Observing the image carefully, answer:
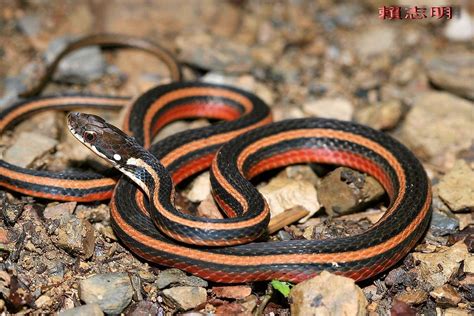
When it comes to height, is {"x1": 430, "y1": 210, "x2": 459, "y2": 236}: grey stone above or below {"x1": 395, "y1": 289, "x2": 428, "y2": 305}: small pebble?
above

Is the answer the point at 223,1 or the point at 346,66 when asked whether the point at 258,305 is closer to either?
the point at 346,66

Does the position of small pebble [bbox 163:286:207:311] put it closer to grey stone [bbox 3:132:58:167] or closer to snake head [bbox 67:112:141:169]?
snake head [bbox 67:112:141:169]

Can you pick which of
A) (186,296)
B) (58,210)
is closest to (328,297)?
(186,296)

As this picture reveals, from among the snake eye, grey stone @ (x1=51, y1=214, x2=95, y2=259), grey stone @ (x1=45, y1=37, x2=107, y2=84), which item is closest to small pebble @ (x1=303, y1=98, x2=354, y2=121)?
grey stone @ (x1=45, y1=37, x2=107, y2=84)

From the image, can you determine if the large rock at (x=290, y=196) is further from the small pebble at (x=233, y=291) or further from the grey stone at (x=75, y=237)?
the grey stone at (x=75, y=237)

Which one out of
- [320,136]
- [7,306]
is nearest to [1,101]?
[7,306]

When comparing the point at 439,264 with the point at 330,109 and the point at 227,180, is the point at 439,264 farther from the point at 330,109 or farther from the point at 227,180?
the point at 330,109
